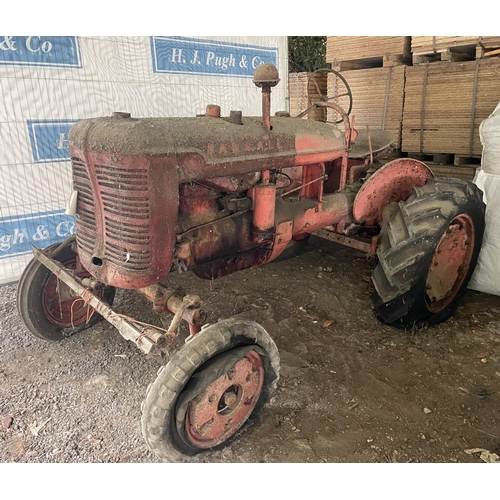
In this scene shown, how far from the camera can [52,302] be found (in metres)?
2.80

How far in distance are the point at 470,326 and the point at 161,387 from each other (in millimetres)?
2261

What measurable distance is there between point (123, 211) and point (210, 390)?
85 cm

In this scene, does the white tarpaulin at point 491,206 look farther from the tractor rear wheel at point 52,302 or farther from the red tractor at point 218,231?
the tractor rear wheel at point 52,302

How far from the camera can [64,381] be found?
2.48 meters

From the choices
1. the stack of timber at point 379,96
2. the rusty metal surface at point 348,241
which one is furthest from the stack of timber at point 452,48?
the rusty metal surface at point 348,241

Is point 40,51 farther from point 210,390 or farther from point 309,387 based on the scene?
point 309,387

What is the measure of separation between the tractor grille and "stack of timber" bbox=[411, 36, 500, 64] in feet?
10.1

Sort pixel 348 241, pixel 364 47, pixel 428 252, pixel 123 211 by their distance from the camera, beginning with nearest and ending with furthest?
pixel 123 211 → pixel 428 252 → pixel 348 241 → pixel 364 47

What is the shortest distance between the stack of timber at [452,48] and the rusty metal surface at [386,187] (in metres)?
1.19

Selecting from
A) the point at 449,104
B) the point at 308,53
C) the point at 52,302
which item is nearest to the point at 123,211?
the point at 52,302

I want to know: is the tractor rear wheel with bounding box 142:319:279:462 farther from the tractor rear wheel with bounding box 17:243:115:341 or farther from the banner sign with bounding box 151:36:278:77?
the banner sign with bounding box 151:36:278:77

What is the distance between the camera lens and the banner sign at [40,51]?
3346 millimetres

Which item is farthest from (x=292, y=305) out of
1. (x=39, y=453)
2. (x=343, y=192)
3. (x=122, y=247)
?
(x=39, y=453)

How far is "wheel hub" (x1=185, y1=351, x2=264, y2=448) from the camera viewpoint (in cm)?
188
